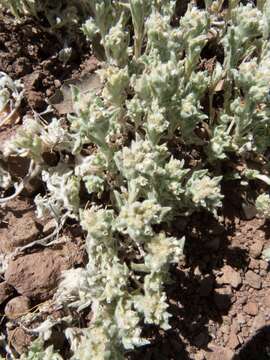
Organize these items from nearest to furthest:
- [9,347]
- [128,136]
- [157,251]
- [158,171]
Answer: [157,251] < [158,171] < [9,347] < [128,136]

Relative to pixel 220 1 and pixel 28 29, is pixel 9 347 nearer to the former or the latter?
pixel 28 29

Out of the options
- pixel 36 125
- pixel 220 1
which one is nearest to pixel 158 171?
pixel 36 125

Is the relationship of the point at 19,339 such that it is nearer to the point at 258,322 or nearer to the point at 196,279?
the point at 196,279

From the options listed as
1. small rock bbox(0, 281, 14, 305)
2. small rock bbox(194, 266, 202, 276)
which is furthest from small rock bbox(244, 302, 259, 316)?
small rock bbox(0, 281, 14, 305)

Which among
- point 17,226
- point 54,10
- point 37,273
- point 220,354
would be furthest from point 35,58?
point 220,354

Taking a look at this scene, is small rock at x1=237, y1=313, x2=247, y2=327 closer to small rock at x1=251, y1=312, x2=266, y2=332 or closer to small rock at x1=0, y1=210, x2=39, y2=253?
small rock at x1=251, y1=312, x2=266, y2=332
